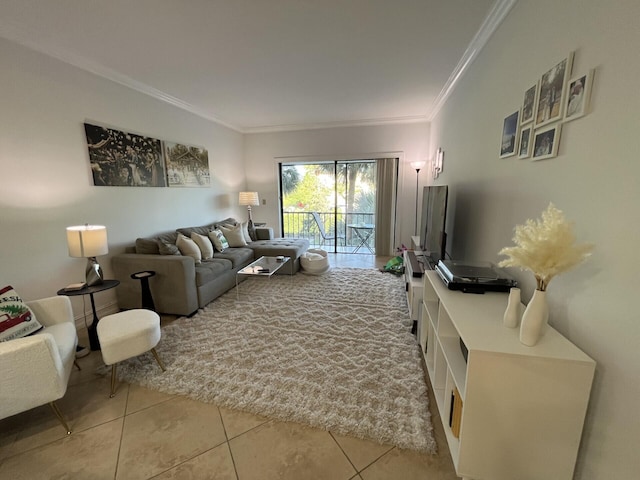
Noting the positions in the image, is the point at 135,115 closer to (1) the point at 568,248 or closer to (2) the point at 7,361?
(2) the point at 7,361

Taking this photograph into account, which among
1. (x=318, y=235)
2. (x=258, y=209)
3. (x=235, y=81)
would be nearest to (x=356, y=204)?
(x=318, y=235)

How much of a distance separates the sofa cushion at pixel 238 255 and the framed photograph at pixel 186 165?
1240 mm

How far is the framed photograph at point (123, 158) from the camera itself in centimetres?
277

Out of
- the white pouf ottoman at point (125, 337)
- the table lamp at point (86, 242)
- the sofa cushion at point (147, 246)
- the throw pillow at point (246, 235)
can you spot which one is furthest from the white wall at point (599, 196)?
the throw pillow at point (246, 235)

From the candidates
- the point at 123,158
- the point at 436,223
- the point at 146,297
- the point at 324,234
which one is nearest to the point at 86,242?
the point at 146,297

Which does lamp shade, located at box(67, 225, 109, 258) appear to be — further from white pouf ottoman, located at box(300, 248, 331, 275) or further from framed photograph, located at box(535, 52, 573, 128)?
framed photograph, located at box(535, 52, 573, 128)

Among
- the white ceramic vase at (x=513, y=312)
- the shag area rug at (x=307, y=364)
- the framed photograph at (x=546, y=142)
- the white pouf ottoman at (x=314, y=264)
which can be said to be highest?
the framed photograph at (x=546, y=142)

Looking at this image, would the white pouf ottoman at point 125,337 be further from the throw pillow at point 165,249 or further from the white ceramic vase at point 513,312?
the white ceramic vase at point 513,312

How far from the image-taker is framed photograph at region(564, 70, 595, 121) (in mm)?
1060

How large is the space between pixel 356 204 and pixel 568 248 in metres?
4.93

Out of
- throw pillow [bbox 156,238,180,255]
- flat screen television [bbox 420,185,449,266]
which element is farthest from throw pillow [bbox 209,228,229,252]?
flat screen television [bbox 420,185,449,266]

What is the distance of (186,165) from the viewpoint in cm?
407

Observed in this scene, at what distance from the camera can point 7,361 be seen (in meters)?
1.28

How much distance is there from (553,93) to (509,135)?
1.48ft
